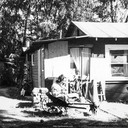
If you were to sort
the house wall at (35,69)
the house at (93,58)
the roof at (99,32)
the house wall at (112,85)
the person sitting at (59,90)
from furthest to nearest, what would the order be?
1. the house wall at (35,69)
2. the house wall at (112,85)
3. the house at (93,58)
4. the roof at (99,32)
5. the person sitting at (59,90)

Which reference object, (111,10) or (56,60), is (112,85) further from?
(111,10)

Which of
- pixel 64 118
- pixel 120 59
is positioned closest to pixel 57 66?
pixel 120 59

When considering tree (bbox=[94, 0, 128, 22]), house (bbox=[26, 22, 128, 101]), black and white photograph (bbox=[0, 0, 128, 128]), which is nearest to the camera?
black and white photograph (bbox=[0, 0, 128, 128])

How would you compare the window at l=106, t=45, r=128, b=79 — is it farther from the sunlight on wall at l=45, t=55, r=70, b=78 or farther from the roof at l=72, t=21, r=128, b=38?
the sunlight on wall at l=45, t=55, r=70, b=78

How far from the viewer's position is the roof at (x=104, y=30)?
46.8ft

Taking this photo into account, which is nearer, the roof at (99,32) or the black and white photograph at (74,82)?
the black and white photograph at (74,82)

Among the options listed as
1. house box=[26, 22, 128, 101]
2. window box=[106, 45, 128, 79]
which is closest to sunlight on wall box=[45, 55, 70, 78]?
house box=[26, 22, 128, 101]

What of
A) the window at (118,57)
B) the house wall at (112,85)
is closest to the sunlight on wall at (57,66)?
the house wall at (112,85)

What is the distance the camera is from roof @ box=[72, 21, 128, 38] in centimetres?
1425

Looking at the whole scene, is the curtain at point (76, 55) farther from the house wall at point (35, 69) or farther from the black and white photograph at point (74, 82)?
the house wall at point (35, 69)

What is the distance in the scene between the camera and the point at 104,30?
15.7m

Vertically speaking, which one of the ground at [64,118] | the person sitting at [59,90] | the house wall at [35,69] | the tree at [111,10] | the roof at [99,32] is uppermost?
the tree at [111,10]

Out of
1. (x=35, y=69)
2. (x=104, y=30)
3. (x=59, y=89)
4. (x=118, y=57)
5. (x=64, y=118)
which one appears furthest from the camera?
(x=35, y=69)

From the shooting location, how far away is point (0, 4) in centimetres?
3008
